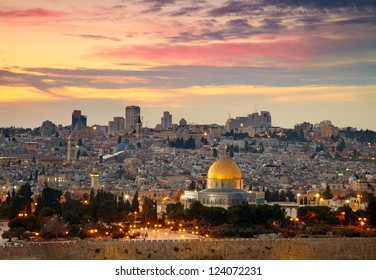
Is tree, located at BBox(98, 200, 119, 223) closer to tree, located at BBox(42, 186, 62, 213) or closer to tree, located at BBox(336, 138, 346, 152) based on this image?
tree, located at BBox(42, 186, 62, 213)

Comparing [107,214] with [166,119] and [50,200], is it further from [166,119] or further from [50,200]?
[166,119]

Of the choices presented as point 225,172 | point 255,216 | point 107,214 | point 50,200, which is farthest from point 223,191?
point 255,216

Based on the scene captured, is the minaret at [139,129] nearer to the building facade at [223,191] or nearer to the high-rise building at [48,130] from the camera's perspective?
the high-rise building at [48,130]

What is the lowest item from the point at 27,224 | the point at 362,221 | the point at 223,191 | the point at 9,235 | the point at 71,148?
the point at 9,235

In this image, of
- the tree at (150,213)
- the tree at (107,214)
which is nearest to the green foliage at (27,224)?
the tree at (107,214)
